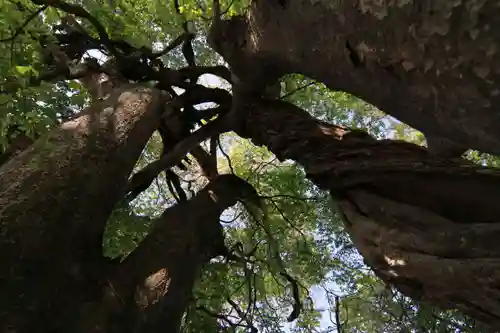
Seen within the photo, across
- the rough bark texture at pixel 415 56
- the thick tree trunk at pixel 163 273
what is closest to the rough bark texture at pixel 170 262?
the thick tree trunk at pixel 163 273

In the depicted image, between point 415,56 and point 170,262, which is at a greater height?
point 170,262

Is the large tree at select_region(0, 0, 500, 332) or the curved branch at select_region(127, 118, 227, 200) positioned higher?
the curved branch at select_region(127, 118, 227, 200)

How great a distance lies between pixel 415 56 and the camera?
130 centimetres

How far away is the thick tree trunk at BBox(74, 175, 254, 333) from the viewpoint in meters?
2.18

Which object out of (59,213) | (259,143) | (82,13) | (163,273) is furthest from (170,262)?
(82,13)

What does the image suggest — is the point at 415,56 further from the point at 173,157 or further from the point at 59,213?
the point at 173,157

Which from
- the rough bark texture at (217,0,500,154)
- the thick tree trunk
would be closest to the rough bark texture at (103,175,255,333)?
the thick tree trunk

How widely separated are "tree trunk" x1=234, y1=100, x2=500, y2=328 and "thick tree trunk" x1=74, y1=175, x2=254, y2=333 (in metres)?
0.75

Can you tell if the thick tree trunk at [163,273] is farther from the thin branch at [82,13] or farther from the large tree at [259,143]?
the thin branch at [82,13]

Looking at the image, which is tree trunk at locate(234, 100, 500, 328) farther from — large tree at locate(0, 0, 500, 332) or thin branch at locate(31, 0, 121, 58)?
thin branch at locate(31, 0, 121, 58)

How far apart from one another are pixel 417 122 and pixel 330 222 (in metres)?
3.61

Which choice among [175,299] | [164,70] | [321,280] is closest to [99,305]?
[175,299]

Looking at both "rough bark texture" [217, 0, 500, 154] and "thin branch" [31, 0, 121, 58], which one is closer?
"rough bark texture" [217, 0, 500, 154]

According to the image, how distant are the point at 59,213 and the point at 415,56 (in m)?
1.47
